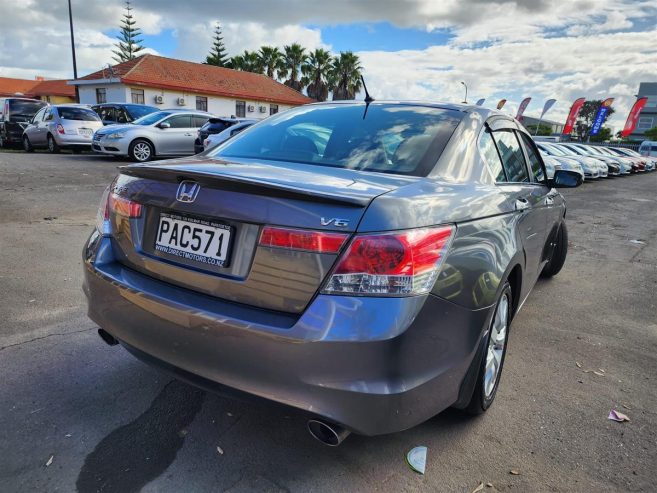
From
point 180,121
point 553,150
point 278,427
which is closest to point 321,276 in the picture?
point 278,427

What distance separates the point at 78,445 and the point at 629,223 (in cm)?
1018

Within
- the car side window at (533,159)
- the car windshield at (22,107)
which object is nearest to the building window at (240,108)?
the car windshield at (22,107)

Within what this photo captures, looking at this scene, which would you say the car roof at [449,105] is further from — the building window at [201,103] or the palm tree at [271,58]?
the palm tree at [271,58]

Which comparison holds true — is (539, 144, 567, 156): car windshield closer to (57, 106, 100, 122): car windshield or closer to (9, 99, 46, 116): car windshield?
(57, 106, 100, 122): car windshield

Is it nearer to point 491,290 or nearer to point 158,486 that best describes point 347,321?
point 491,290

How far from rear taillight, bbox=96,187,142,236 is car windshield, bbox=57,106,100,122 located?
1451 centimetres

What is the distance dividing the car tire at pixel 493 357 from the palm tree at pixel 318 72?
47724mm

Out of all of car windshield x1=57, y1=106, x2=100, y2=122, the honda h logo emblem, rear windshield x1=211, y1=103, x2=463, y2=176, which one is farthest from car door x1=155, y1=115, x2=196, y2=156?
the honda h logo emblem

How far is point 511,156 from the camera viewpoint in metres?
3.21

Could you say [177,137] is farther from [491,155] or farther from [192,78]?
[192,78]

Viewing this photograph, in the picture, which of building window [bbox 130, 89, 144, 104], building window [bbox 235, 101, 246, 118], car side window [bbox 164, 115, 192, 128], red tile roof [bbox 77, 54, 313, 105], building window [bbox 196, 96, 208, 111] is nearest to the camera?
car side window [bbox 164, 115, 192, 128]

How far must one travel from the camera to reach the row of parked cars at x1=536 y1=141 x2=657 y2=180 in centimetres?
1577

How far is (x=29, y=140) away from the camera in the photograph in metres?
16.0

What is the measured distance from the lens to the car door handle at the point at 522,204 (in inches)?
108
